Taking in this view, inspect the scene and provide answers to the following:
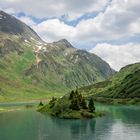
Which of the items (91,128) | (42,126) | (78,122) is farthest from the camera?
(78,122)

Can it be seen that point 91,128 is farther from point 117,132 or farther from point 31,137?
point 31,137

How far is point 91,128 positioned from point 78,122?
26200 millimetres

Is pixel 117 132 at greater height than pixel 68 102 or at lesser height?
lesser

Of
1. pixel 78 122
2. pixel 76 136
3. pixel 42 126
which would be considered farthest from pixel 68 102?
pixel 76 136

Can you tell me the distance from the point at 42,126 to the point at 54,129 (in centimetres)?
1380

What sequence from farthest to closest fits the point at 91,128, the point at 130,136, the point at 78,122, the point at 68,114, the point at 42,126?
the point at 68,114
the point at 78,122
the point at 42,126
the point at 91,128
the point at 130,136

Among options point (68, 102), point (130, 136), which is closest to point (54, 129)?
point (130, 136)

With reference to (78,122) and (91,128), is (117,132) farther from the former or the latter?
(78,122)

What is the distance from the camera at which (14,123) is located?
173750 millimetres

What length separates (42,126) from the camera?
6314 inches

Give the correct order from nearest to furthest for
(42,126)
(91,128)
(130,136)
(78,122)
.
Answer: (130,136) → (91,128) → (42,126) → (78,122)

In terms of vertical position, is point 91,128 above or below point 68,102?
below

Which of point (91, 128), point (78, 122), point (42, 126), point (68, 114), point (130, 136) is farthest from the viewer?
point (68, 114)

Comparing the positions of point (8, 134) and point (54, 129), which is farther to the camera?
point (54, 129)
